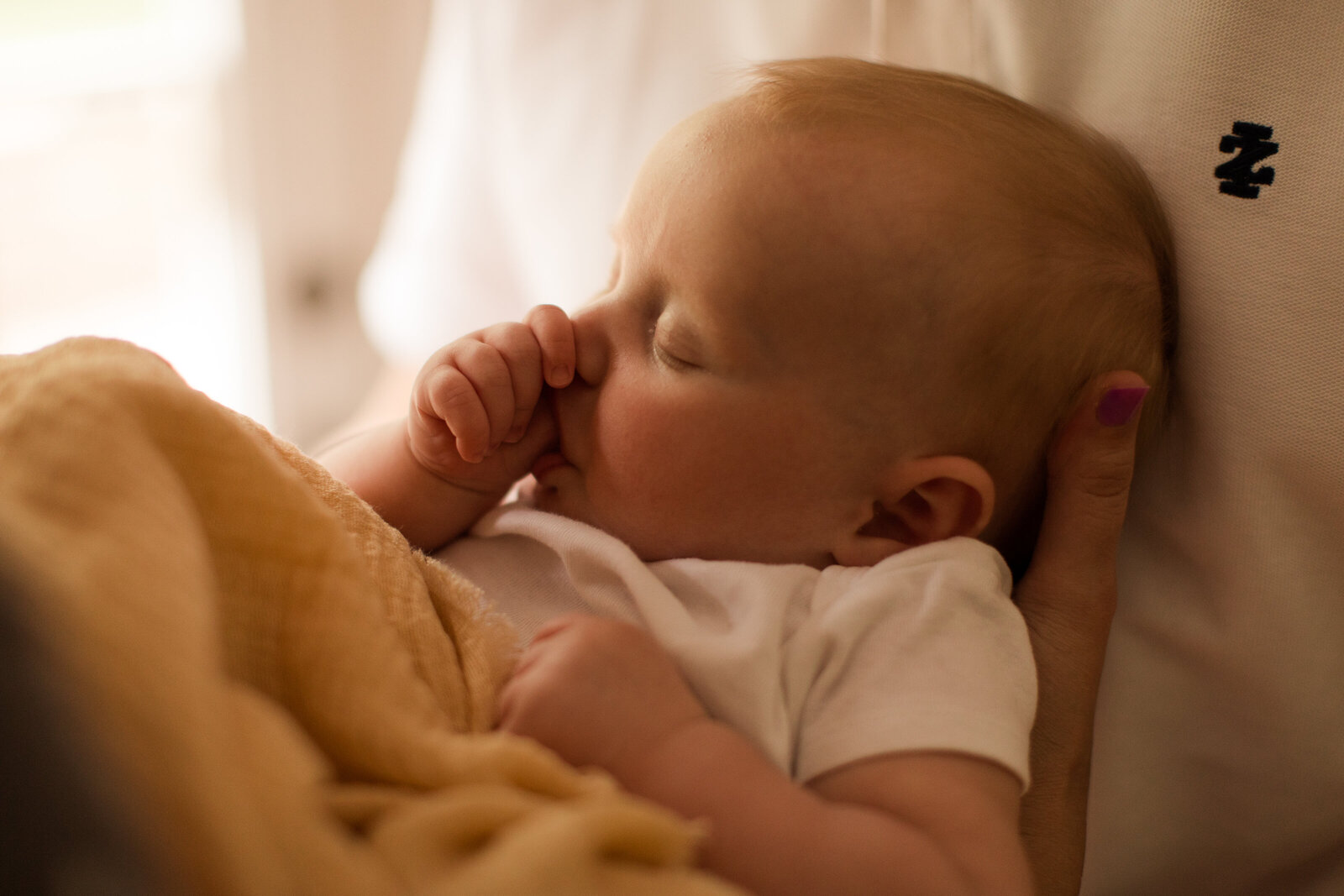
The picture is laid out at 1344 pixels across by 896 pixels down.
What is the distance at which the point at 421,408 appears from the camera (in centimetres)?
80

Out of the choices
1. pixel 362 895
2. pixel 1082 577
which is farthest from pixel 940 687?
pixel 362 895

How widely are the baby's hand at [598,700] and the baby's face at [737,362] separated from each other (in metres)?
0.17

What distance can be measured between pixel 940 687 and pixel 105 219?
148 centimetres

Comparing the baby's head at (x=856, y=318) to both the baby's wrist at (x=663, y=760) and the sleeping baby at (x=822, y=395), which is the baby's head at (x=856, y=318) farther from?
the baby's wrist at (x=663, y=760)

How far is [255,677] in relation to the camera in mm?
518

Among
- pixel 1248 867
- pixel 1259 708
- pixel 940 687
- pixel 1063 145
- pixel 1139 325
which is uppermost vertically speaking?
pixel 1063 145

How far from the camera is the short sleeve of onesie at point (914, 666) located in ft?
1.95

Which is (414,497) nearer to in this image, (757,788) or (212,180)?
(757,788)

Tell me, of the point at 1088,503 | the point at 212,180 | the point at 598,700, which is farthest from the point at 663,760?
the point at 212,180

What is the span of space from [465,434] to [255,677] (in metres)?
0.28

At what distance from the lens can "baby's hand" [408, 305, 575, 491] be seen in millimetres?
763

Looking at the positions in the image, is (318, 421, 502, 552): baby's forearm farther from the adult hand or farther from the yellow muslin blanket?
the adult hand

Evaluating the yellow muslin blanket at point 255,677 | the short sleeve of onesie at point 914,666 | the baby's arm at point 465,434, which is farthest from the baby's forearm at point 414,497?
the short sleeve of onesie at point 914,666

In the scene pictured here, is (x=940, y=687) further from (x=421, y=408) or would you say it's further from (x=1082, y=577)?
(x=421, y=408)
